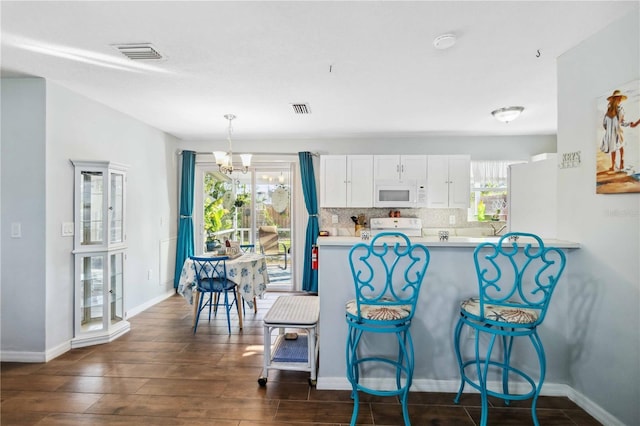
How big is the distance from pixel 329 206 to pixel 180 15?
3.25m

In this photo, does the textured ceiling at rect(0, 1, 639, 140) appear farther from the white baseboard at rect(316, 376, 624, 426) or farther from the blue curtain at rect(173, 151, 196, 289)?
the white baseboard at rect(316, 376, 624, 426)

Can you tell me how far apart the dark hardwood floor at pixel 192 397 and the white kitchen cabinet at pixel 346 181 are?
7.94 feet

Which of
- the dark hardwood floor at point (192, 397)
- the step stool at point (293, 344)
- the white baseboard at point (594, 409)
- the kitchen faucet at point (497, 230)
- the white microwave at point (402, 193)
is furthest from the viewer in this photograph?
the kitchen faucet at point (497, 230)

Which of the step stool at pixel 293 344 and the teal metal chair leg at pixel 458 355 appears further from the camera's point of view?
the step stool at pixel 293 344

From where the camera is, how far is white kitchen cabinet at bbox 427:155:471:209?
15.3 feet

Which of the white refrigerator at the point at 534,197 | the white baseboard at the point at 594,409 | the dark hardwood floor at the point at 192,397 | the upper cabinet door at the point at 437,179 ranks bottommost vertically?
the dark hardwood floor at the point at 192,397

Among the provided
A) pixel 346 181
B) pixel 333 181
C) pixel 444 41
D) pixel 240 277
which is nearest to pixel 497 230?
pixel 346 181

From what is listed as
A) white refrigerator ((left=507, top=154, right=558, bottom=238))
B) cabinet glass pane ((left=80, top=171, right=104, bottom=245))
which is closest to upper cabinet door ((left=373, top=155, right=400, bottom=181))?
white refrigerator ((left=507, top=154, right=558, bottom=238))

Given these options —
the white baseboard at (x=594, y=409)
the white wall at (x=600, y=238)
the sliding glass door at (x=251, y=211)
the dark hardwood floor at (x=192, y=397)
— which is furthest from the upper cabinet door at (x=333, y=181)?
the white baseboard at (x=594, y=409)

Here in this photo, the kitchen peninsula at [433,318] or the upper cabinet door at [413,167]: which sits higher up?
the upper cabinet door at [413,167]

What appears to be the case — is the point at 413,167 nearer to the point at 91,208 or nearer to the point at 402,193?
the point at 402,193

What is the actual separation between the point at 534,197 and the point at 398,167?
2215mm

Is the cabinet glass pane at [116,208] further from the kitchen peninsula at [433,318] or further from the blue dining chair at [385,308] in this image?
the blue dining chair at [385,308]

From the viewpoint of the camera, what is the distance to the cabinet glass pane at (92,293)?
3129 mm
